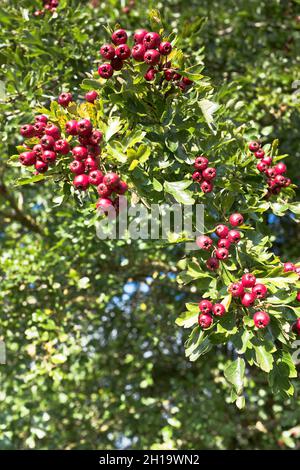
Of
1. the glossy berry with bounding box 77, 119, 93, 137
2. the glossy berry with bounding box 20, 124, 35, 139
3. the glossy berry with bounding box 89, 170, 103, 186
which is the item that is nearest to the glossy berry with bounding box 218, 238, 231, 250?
the glossy berry with bounding box 89, 170, 103, 186

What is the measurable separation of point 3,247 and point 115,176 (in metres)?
2.94

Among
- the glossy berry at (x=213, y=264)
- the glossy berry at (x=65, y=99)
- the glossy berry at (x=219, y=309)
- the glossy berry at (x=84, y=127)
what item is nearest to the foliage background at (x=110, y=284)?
the glossy berry at (x=65, y=99)

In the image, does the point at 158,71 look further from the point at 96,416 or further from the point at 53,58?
the point at 96,416

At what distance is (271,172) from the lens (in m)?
2.20

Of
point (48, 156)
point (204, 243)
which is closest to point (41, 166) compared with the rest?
point (48, 156)

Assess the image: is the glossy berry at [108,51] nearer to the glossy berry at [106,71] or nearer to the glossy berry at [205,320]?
the glossy berry at [106,71]

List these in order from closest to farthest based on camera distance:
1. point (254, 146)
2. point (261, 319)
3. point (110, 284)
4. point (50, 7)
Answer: point (261, 319), point (254, 146), point (50, 7), point (110, 284)

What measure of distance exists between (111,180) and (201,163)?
40cm

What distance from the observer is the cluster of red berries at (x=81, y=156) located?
1.83m

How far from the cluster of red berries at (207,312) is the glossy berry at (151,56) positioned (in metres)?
0.93

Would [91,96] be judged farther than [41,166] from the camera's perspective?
Yes

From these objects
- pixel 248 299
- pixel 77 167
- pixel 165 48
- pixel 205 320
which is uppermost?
pixel 165 48

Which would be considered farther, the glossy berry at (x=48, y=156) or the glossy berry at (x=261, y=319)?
the glossy berry at (x=48, y=156)

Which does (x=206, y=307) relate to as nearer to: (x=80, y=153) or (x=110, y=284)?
(x=80, y=153)
